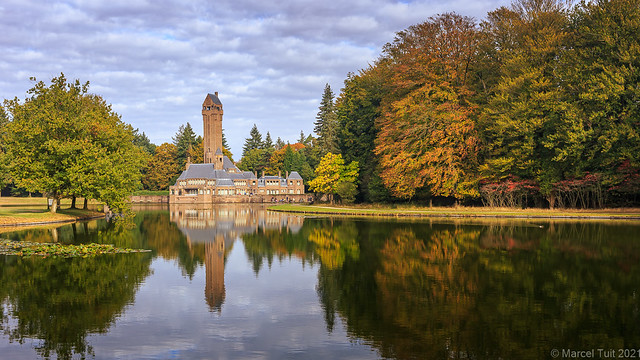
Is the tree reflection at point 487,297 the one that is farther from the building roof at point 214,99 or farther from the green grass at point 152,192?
the building roof at point 214,99

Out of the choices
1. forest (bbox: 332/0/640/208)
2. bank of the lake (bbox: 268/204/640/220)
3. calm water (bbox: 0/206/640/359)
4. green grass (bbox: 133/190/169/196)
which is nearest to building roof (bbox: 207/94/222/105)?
green grass (bbox: 133/190/169/196)

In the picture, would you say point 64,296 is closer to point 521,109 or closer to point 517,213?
point 517,213

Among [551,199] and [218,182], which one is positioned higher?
[218,182]

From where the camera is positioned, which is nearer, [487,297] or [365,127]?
[487,297]

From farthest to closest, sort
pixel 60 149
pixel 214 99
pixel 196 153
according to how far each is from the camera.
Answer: pixel 196 153, pixel 214 99, pixel 60 149

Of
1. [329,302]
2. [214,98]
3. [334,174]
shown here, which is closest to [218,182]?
[214,98]

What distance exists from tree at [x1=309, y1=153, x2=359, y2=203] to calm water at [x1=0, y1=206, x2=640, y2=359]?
145ft

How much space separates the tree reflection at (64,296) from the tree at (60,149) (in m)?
23.6

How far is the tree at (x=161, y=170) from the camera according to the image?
128 metres

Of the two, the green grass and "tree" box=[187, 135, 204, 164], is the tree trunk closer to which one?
the green grass

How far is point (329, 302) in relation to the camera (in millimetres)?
13289

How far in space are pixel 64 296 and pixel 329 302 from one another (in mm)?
7337

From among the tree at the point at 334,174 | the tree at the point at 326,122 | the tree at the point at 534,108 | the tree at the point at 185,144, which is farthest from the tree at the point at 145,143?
the tree at the point at 534,108

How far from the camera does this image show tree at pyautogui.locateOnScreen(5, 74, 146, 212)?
42125 millimetres
